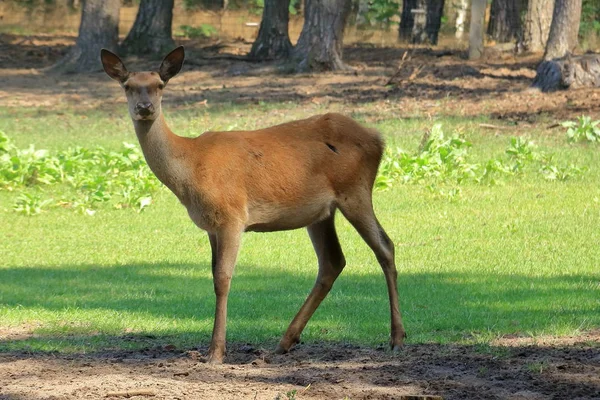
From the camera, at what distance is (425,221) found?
13789mm

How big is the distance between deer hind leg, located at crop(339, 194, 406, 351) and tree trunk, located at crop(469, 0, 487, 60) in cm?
1995

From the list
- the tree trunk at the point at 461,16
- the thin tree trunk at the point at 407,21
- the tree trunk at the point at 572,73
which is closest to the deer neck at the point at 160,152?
the tree trunk at the point at 572,73

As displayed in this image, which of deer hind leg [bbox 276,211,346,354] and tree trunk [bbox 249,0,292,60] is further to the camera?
tree trunk [bbox 249,0,292,60]

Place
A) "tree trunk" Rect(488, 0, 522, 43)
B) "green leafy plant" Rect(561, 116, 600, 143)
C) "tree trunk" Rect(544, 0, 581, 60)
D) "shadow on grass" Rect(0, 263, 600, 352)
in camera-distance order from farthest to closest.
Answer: "tree trunk" Rect(488, 0, 522, 43) → "tree trunk" Rect(544, 0, 581, 60) → "green leafy plant" Rect(561, 116, 600, 143) → "shadow on grass" Rect(0, 263, 600, 352)

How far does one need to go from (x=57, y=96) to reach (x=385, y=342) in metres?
19.2

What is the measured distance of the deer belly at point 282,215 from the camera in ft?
24.9

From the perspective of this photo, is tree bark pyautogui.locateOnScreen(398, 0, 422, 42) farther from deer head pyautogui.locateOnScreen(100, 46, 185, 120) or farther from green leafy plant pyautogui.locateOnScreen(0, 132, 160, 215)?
deer head pyautogui.locateOnScreen(100, 46, 185, 120)

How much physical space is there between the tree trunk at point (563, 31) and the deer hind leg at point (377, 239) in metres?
15.7

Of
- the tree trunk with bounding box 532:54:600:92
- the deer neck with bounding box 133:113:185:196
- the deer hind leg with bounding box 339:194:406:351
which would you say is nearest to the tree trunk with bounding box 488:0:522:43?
the tree trunk with bounding box 532:54:600:92

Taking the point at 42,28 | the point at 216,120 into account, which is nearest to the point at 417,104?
the point at 216,120

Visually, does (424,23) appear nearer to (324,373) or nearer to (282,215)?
(282,215)

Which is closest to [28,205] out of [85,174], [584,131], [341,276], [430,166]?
[85,174]

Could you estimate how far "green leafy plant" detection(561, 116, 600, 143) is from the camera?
17736 mm

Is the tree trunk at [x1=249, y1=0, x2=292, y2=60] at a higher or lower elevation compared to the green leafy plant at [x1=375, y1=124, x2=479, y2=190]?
higher
